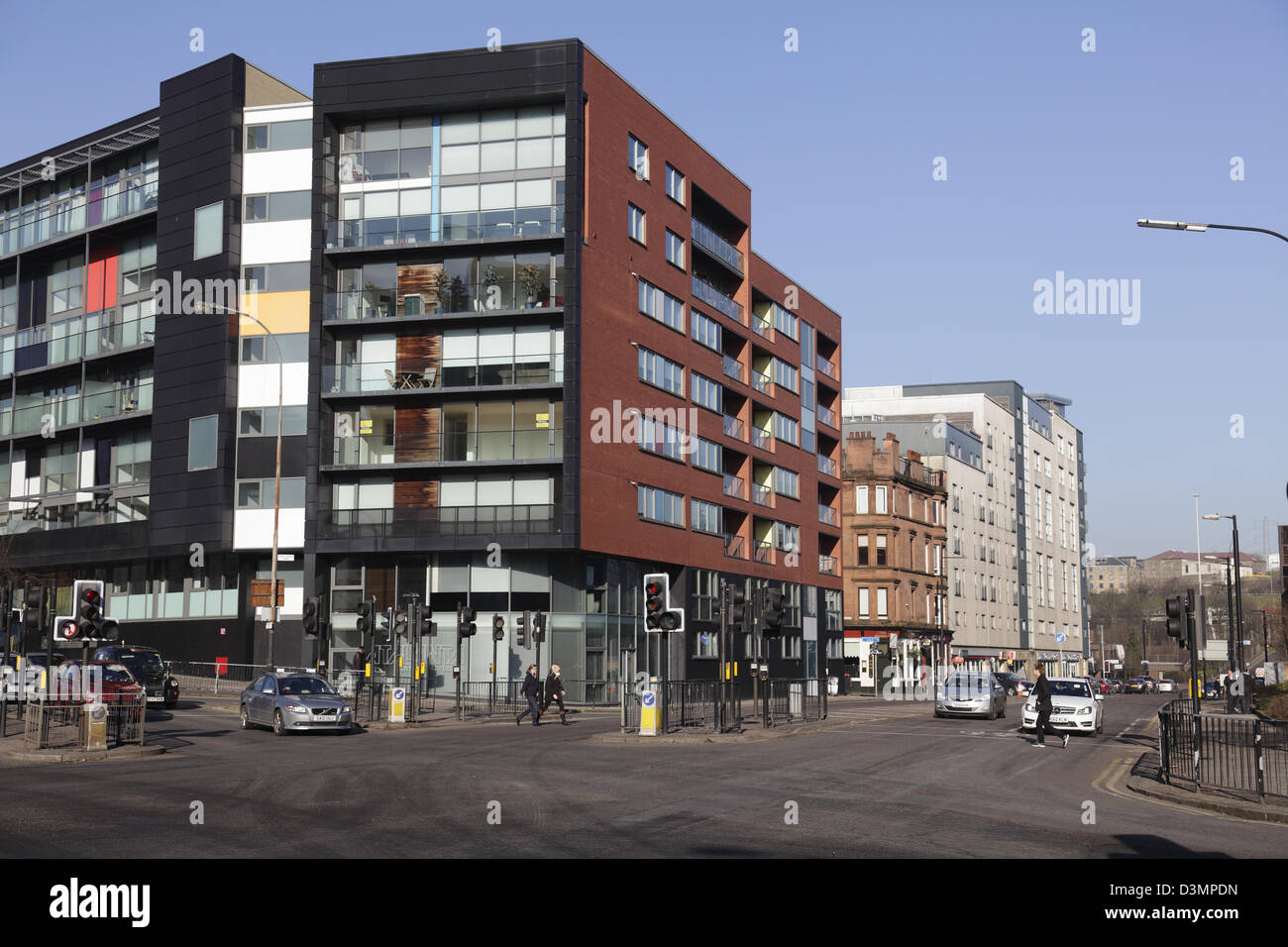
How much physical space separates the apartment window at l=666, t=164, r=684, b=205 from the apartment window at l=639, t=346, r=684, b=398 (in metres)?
7.89

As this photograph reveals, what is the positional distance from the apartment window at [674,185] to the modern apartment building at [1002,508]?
37.2 meters

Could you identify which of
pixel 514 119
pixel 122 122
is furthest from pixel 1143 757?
pixel 122 122

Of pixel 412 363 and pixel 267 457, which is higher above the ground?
pixel 412 363

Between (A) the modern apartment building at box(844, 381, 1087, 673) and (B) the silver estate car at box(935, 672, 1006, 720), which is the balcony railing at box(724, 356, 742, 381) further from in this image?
(A) the modern apartment building at box(844, 381, 1087, 673)

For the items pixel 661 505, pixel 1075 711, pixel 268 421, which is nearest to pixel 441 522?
pixel 268 421

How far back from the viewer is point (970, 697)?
145 feet

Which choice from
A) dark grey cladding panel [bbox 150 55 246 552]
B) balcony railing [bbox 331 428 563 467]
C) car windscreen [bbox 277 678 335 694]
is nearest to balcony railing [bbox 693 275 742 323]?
balcony railing [bbox 331 428 563 467]

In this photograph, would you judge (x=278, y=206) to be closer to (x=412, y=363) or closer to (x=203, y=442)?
(x=412, y=363)

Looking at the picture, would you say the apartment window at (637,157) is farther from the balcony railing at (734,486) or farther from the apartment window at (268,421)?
the apartment window at (268,421)

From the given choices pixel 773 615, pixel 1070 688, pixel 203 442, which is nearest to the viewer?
pixel 773 615

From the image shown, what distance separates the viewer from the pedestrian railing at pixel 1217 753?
2045cm

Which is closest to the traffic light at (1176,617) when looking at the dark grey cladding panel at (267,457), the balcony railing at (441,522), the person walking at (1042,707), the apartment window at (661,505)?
the person walking at (1042,707)

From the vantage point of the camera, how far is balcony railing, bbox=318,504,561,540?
168ft

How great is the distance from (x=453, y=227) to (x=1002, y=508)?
77352 mm
